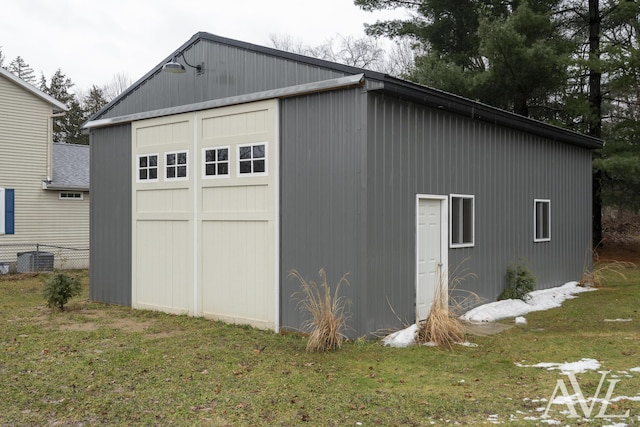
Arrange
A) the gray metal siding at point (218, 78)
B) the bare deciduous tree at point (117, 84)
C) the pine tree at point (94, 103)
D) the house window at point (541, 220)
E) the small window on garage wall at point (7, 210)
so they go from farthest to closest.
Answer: the bare deciduous tree at point (117, 84) < the pine tree at point (94, 103) < the small window on garage wall at point (7, 210) < the house window at point (541, 220) < the gray metal siding at point (218, 78)

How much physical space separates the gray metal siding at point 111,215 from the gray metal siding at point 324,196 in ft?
11.7

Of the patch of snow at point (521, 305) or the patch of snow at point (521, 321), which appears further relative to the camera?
the patch of snow at point (521, 305)

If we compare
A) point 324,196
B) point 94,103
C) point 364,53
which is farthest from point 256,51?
point 94,103

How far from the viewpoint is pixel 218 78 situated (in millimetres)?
8445

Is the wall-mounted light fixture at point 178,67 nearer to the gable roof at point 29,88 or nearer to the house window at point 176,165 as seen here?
the house window at point 176,165

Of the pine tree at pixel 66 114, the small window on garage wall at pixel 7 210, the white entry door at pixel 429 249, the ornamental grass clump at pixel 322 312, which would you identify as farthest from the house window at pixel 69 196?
the pine tree at pixel 66 114

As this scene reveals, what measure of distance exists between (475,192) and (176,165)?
4.60 meters

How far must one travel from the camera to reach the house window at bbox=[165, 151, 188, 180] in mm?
8859

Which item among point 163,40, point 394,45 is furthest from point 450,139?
point 163,40

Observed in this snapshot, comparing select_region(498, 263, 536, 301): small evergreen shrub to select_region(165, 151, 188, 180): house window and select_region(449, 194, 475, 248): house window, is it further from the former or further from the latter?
select_region(165, 151, 188, 180): house window

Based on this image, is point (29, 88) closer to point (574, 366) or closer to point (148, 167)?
point (148, 167)

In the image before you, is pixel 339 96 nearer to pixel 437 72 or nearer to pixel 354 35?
pixel 437 72

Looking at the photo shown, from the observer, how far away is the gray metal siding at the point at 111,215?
9828 mm

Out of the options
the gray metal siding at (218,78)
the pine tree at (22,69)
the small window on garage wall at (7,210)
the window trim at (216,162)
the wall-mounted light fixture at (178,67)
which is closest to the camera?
the gray metal siding at (218,78)
